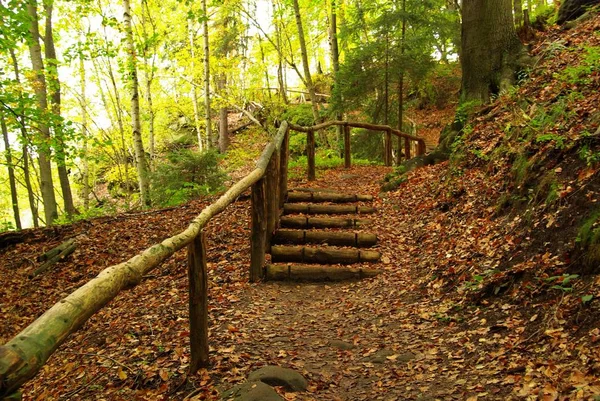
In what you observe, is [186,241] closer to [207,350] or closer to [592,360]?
[207,350]

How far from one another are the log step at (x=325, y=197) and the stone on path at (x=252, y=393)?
5361 millimetres

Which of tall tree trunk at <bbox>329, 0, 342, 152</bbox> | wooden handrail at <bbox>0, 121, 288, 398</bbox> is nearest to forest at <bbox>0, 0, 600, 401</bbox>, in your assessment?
wooden handrail at <bbox>0, 121, 288, 398</bbox>

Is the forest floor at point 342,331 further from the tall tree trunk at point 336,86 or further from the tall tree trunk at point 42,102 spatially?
the tall tree trunk at point 336,86

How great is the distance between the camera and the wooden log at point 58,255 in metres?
8.56

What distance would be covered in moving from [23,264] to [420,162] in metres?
8.88

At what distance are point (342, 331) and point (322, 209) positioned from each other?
3.64 meters

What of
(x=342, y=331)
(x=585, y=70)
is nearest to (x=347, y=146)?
(x=585, y=70)

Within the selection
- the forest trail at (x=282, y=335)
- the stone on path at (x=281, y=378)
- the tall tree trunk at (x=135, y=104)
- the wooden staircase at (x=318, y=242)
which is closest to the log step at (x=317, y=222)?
the wooden staircase at (x=318, y=242)

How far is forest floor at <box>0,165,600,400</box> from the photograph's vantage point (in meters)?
3.37

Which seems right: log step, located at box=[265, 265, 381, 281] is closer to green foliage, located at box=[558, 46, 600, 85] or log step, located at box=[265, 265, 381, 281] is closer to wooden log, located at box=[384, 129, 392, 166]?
green foliage, located at box=[558, 46, 600, 85]

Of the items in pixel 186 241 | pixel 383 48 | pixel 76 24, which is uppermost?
pixel 76 24

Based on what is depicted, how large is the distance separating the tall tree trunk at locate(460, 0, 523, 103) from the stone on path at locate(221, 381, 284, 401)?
7624 millimetres

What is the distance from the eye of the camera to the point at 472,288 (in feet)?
15.2

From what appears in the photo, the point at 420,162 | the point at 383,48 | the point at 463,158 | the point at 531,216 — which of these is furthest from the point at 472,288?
the point at 383,48
